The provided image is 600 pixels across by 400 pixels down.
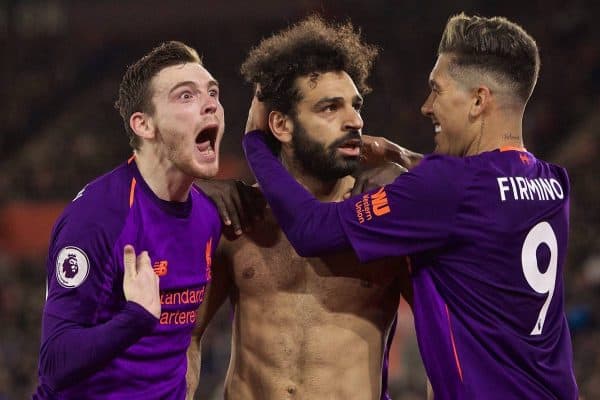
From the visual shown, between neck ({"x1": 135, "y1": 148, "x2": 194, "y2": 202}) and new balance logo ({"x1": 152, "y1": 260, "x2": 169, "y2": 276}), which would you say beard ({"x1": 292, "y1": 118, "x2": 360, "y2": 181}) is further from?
new balance logo ({"x1": 152, "y1": 260, "x2": 169, "y2": 276})

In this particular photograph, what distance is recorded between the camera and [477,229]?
322cm

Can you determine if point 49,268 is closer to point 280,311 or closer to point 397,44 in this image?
point 280,311

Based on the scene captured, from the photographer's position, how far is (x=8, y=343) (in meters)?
10.9

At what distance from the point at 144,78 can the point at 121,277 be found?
2.52 ft

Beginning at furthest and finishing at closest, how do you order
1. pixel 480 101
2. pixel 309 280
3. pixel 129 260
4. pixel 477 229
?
pixel 309 280, pixel 480 101, pixel 477 229, pixel 129 260

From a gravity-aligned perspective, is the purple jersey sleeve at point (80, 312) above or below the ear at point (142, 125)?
below

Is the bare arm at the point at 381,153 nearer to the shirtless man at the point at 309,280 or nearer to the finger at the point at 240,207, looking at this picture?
the shirtless man at the point at 309,280

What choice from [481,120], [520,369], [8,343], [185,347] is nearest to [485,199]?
[481,120]

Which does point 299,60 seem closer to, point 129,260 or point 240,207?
point 240,207

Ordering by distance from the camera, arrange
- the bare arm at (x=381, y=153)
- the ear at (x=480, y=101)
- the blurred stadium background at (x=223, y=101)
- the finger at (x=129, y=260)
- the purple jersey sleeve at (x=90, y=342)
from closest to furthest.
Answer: the purple jersey sleeve at (x=90, y=342)
the finger at (x=129, y=260)
the ear at (x=480, y=101)
the bare arm at (x=381, y=153)
the blurred stadium background at (x=223, y=101)

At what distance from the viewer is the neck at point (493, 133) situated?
11.0ft

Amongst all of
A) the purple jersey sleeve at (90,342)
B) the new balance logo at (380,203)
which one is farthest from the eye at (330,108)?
the purple jersey sleeve at (90,342)

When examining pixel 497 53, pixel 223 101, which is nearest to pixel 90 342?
pixel 497 53

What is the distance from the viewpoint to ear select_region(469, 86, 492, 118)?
3.33 metres
